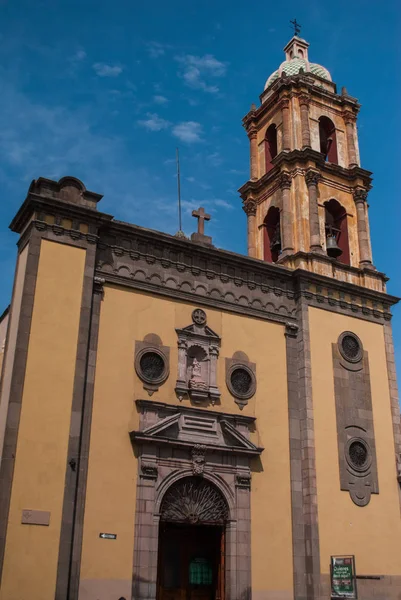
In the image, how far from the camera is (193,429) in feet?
64.5

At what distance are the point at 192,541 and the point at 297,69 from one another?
19.6 m

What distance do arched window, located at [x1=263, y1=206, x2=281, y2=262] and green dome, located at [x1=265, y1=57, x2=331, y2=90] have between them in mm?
6210

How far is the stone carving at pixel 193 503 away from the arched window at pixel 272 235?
10.1 metres

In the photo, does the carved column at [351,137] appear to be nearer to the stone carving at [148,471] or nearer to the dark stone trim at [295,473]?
the dark stone trim at [295,473]

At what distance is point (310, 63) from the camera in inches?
1191

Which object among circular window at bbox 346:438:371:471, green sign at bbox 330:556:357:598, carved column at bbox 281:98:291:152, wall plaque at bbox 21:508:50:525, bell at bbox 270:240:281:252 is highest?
carved column at bbox 281:98:291:152

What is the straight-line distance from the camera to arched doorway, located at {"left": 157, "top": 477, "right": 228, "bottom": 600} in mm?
18875

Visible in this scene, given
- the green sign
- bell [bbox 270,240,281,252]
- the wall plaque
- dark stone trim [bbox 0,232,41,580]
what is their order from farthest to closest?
bell [bbox 270,240,281,252] < the green sign < the wall plaque < dark stone trim [bbox 0,232,41,580]

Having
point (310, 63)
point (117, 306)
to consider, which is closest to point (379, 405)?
point (117, 306)

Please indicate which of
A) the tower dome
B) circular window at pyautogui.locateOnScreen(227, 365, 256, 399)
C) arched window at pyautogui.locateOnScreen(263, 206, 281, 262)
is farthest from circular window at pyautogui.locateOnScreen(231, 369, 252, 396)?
the tower dome

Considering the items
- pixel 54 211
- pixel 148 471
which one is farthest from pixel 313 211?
pixel 148 471

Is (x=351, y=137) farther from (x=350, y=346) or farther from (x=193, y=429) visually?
(x=193, y=429)

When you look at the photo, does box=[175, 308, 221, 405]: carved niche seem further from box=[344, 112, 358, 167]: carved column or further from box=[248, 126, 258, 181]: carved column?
box=[344, 112, 358, 167]: carved column

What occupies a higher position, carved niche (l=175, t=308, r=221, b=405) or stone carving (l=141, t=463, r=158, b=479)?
carved niche (l=175, t=308, r=221, b=405)
